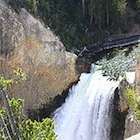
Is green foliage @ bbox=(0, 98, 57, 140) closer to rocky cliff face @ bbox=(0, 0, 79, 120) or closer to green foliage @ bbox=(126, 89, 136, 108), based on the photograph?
green foliage @ bbox=(126, 89, 136, 108)

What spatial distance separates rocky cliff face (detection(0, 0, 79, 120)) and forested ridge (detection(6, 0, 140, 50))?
3734 millimetres

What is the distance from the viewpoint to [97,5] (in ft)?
112

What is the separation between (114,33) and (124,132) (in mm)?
13263

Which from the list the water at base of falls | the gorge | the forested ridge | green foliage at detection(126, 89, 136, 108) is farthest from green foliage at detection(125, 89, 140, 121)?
the forested ridge

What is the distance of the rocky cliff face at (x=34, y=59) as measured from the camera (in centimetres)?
2559

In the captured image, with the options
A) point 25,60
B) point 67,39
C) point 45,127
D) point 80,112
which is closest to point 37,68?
point 25,60

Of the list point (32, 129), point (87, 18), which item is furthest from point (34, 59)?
point (32, 129)

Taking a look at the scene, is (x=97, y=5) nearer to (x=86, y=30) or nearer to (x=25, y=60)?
(x=86, y=30)

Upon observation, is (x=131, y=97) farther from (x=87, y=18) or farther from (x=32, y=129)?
(x=87, y=18)

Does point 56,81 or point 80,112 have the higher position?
point 56,81

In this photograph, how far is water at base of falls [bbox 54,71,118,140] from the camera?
25.0m

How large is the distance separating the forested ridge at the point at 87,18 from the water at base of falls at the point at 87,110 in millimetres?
5105

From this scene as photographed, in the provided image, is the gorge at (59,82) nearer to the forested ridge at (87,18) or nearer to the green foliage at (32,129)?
the forested ridge at (87,18)

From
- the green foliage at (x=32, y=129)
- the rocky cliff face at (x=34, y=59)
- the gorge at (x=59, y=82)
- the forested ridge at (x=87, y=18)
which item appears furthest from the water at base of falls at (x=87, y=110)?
the green foliage at (x=32, y=129)
